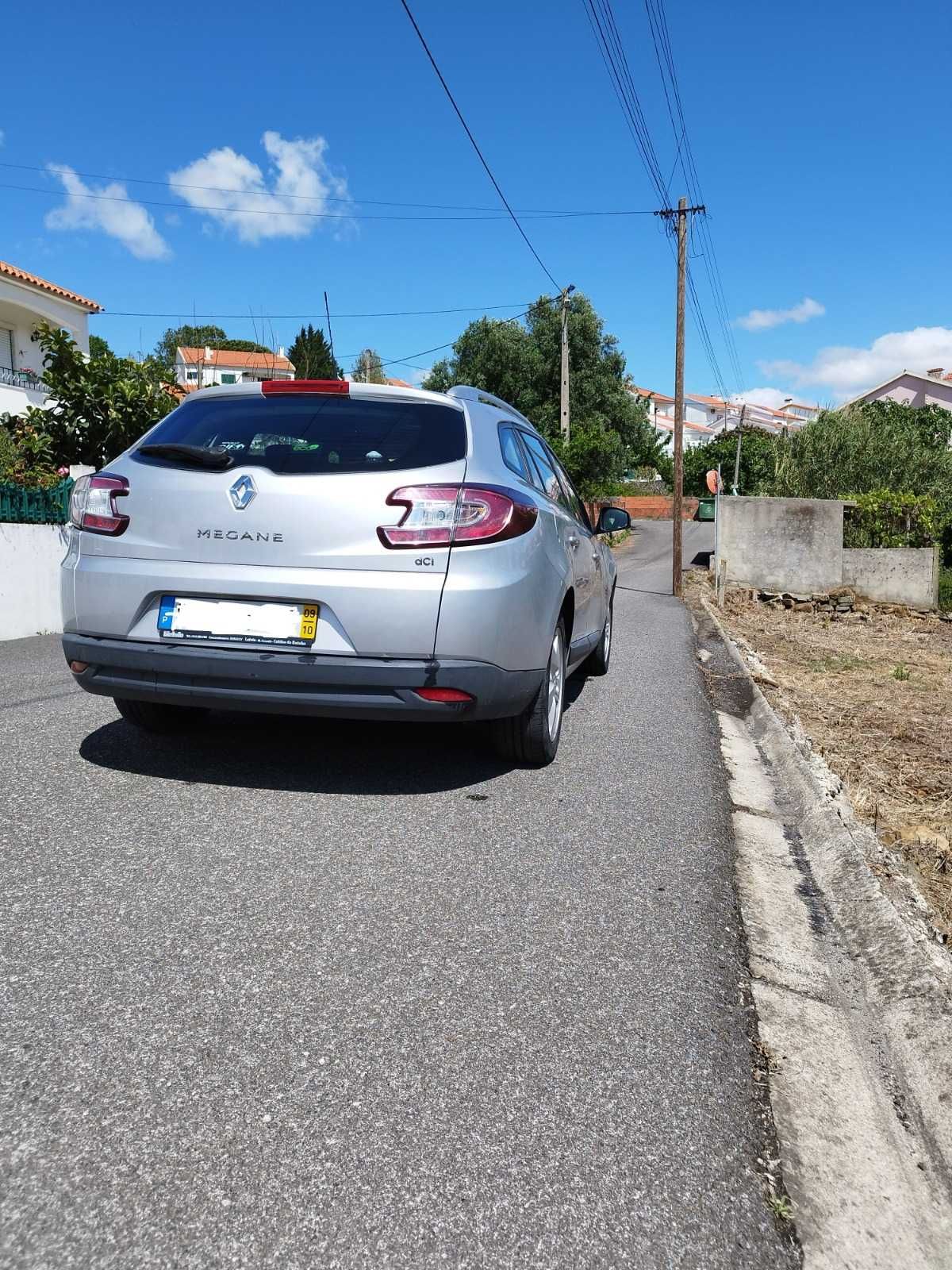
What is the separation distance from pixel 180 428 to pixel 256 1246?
3.24 m

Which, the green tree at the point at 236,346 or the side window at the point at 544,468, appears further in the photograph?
the green tree at the point at 236,346

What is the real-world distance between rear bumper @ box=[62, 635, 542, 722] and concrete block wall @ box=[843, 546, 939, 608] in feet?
55.6

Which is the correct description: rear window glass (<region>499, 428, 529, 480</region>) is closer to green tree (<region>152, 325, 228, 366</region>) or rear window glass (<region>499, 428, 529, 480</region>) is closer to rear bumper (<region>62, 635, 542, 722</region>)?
rear bumper (<region>62, 635, 542, 722</region>)

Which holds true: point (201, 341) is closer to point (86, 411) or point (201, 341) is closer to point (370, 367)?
point (370, 367)

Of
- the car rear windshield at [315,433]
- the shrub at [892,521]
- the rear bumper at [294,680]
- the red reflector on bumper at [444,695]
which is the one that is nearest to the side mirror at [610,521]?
the car rear windshield at [315,433]

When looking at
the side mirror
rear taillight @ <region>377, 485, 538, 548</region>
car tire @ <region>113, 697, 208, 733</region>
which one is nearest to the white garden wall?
car tire @ <region>113, 697, 208, 733</region>

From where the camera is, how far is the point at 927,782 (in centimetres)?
498

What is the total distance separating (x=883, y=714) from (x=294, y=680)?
15.5ft

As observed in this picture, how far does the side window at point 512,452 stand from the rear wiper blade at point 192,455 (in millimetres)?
1155

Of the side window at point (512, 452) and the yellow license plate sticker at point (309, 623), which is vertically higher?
the side window at point (512, 452)

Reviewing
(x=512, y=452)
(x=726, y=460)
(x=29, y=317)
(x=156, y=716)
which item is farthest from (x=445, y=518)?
(x=726, y=460)

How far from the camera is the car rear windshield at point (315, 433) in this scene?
3.89 m

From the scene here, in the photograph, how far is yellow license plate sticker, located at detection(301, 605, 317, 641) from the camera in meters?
3.74

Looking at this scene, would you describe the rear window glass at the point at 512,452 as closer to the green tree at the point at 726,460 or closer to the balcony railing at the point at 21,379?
the balcony railing at the point at 21,379
